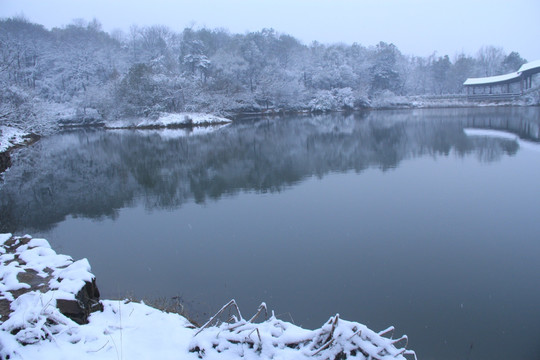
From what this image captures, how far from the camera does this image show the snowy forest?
1602 inches

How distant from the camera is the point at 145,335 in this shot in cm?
356

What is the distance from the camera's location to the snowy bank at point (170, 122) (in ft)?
125

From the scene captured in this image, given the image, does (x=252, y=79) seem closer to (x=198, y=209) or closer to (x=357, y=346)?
(x=198, y=209)

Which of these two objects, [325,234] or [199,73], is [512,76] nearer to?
[199,73]

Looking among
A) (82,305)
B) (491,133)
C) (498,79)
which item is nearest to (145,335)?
(82,305)

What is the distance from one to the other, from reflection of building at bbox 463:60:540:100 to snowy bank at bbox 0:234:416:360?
174ft

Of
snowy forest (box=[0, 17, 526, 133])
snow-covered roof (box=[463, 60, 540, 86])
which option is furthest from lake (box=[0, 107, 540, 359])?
snow-covered roof (box=[463, 60, 540, 86])

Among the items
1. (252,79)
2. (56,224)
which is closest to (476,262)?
(56,224)

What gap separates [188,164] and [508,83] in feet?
169

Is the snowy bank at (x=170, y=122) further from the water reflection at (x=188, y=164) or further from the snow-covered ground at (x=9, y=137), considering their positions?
the snow-covered ground at (x=9, y=137)

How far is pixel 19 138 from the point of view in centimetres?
2616

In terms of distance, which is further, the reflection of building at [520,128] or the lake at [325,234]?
the reflection of building at [520,128]

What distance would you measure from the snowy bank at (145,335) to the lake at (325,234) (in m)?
1.62

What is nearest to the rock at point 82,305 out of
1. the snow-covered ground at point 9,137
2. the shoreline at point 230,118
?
the snow-covered ground at point 9,137
